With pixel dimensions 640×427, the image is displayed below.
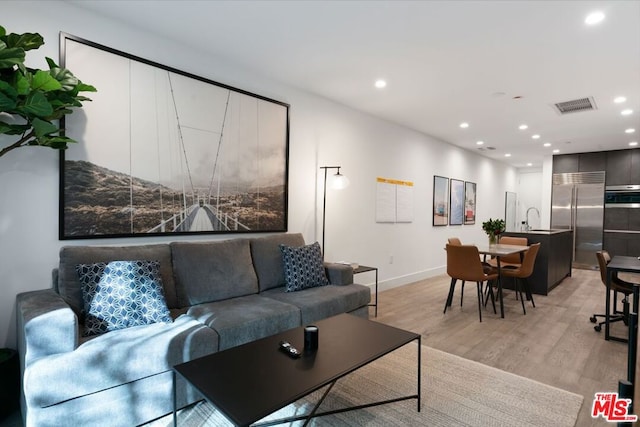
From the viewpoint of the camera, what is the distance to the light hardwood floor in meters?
2.62

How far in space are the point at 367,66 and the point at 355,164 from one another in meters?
1.64

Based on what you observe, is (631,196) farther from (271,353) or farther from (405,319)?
(271,353)

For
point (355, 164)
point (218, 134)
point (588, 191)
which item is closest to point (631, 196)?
point (588, 191)

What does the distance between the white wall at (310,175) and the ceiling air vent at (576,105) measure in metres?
2.14

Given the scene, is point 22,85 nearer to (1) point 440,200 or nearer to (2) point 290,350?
(2) point 290,350

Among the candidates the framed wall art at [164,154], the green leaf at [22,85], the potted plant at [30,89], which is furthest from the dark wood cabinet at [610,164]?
the green leaf at [22,85]

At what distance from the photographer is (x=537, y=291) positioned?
5.16 metres

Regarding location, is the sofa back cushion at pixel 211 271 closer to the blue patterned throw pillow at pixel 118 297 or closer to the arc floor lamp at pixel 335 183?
the blue patterned throw pillow at pixel 118 297

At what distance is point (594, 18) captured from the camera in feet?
8.17

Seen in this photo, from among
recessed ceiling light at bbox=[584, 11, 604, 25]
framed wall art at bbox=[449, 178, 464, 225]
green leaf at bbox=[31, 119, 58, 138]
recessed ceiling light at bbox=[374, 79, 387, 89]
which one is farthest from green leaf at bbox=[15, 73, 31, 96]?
framed wall art at bbox=[449, 178, 464, 225]

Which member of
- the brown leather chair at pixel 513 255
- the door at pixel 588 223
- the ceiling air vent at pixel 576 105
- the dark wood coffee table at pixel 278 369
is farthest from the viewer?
the door at pixel 588 223

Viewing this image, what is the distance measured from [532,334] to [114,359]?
3.75 m

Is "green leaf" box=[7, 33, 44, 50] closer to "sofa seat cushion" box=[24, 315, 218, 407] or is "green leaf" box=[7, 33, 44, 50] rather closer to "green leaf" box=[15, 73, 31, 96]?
"green leaf" box=[15, 73, 31, 96]

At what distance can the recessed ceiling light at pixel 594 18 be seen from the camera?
2.44 m
